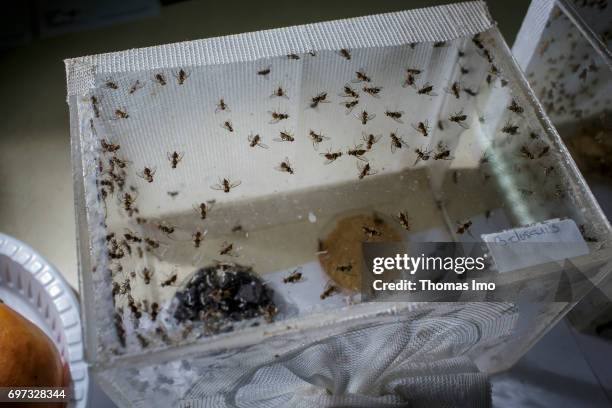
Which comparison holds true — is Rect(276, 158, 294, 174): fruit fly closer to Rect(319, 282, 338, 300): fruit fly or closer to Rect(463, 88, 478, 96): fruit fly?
Rect(319, 282, 338, 300): fruit fly

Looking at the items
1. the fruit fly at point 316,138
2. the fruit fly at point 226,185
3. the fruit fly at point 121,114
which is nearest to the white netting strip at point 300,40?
the fruit fly at point 121,114

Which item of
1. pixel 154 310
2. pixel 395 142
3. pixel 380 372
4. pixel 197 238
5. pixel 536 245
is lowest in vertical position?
pixel 380 372

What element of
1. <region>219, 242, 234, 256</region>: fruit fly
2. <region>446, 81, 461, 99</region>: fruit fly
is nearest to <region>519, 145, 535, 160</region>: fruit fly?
<region>446, 81, 461, 99</region>: fruit fly

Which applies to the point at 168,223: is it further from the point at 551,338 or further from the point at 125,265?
the point at 551,338

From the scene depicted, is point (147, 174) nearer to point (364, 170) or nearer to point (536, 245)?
point (364, 170)

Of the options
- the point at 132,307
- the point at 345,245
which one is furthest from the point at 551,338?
the point at 132,307

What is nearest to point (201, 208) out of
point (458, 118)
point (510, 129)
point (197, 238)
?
point (197, 238)

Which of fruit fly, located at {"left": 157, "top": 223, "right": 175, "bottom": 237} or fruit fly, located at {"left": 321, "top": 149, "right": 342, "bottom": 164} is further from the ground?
fruit fly, located at {"left": 321, "top": 149, "right": 342, "bottom": 164}
